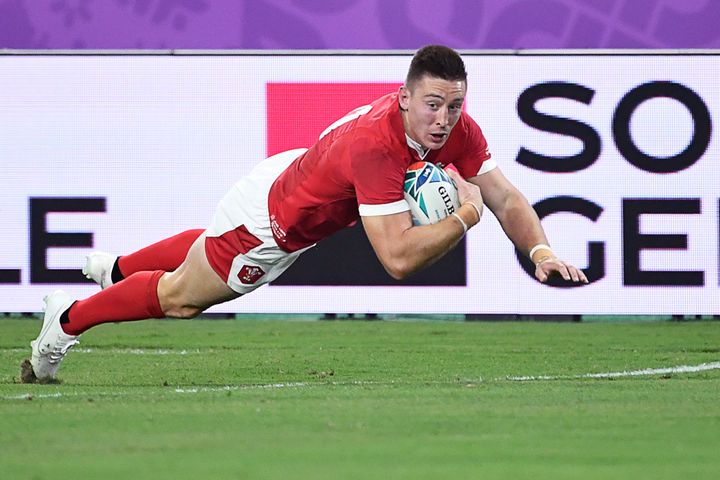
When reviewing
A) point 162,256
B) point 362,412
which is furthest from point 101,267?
point 362,412

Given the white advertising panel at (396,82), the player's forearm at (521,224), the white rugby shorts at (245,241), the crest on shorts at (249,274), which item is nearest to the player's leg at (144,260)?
the white rugby shorts at (245,241)

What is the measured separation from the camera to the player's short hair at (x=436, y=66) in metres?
6.74

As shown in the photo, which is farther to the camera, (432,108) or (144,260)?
(144,260)

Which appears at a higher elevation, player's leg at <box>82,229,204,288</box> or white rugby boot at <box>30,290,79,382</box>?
player's leg at <box>82,229,204,288</box>

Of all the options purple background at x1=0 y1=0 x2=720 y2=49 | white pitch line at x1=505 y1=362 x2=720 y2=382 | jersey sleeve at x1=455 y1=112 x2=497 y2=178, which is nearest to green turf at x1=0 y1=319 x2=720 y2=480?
white pitch line at x1=505 y1=362 x2=720 y2=382

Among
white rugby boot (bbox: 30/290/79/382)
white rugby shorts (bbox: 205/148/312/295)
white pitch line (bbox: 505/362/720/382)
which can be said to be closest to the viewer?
white rugby shorts (bbox: 205/148/312/295)

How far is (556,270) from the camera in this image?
21.6ft

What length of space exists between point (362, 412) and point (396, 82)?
625 cm

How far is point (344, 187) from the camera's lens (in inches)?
277

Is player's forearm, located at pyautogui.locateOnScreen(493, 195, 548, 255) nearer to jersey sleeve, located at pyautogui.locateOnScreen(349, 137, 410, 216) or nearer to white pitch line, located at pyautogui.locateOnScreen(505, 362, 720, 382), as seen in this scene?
jersey sleeve, located at pyautogui.locateOnScreen(349, 137, 410, 216)

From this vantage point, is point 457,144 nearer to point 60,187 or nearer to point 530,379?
point 530,379

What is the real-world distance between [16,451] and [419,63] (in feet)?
9.27

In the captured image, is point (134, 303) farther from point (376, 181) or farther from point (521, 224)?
point (521, 224)

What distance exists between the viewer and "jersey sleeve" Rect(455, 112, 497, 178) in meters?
7.35
